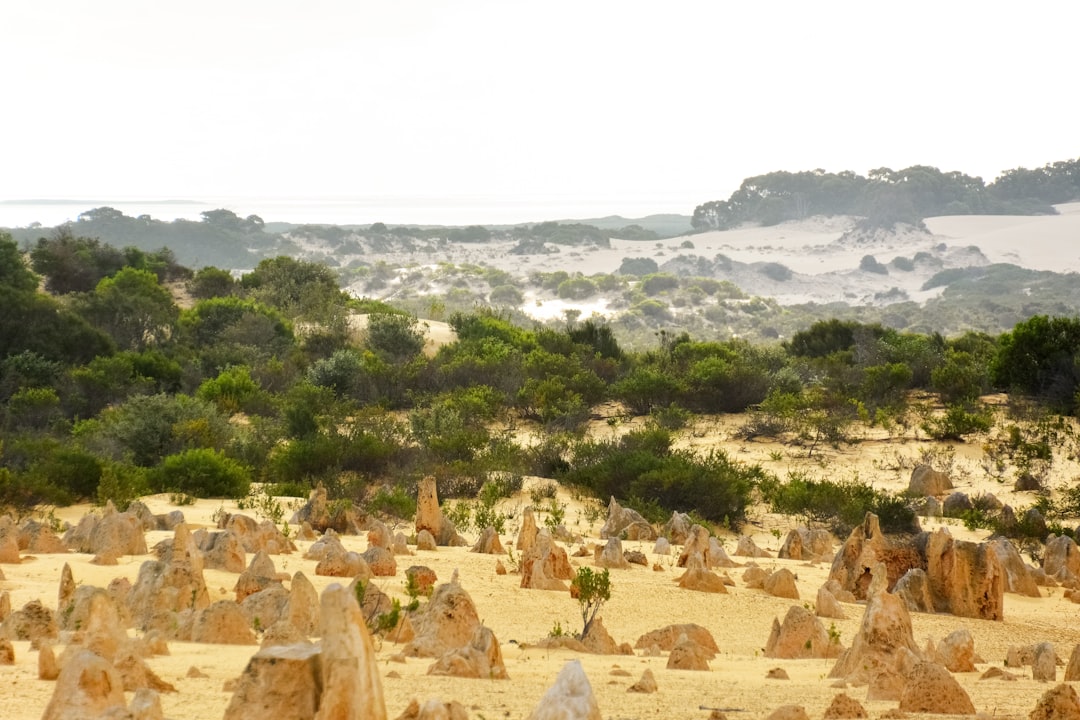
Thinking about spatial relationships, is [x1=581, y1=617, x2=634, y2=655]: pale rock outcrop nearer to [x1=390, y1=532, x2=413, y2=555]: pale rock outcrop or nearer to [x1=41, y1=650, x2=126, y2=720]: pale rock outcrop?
[x1=41, y1=650, x2=126, y2=720]: pale rock outcrop

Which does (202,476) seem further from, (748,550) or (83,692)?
(83,692)

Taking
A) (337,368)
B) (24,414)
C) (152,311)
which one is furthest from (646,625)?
(152,311)

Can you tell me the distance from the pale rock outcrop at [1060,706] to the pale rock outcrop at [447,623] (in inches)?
84.7

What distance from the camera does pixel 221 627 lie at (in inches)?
199

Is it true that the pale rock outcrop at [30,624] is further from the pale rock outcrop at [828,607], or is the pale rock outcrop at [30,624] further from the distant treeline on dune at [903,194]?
Answer: the distant treeline on dune at [903,194]

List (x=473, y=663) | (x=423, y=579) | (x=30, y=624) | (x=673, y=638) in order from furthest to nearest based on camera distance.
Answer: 1. (x=423, y=579)
2. (x=673, y=638)
3. (x=30, y=624)
4. (x=473, y=663)

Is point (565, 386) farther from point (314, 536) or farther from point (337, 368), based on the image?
point (314, 536)

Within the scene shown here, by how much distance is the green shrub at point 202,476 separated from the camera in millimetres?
11914

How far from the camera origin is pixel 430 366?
22.0 m

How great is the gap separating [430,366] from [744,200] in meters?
81.3

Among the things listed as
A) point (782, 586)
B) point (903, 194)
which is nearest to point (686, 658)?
point (782, 586)

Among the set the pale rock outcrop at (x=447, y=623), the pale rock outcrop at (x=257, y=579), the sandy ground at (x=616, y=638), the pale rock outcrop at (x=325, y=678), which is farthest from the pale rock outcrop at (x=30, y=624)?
the pale rock outcrop at (x=325, y=678)

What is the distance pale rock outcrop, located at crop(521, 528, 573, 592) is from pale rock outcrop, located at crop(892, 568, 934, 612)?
6.56 feet

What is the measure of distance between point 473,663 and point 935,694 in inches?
62.2
